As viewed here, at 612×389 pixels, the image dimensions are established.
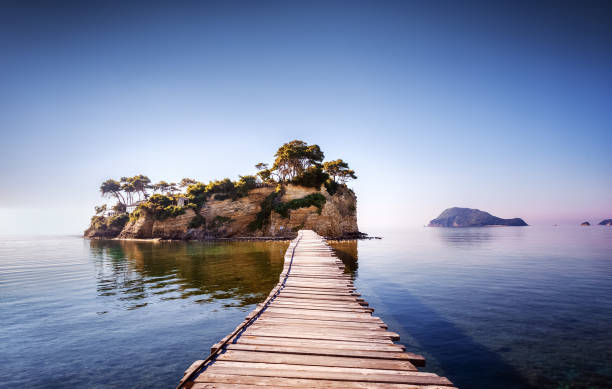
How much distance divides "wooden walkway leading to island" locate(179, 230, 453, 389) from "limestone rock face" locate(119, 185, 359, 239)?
156 feet

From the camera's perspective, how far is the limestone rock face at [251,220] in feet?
180

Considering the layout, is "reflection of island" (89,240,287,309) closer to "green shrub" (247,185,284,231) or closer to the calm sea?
the calm sea

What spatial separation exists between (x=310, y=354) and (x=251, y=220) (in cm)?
5784

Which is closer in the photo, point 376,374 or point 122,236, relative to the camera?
point 376,374

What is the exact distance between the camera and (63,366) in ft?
23.1

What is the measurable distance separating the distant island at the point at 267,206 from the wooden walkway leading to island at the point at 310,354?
157 feet

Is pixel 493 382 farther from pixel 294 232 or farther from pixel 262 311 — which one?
pixel 294 232

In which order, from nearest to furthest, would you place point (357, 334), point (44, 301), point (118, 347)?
point (357, 334)
point (118, 347)
point (44, 301)

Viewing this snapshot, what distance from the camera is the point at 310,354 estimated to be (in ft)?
14.1

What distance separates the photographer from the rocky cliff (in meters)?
55.1

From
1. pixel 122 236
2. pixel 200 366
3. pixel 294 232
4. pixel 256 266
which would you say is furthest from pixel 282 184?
pixel 200 366

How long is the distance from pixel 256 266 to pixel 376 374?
62.7 feet

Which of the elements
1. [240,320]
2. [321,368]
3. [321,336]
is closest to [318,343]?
[321,336]

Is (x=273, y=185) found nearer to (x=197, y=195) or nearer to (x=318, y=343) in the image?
(x=197, y=195)
